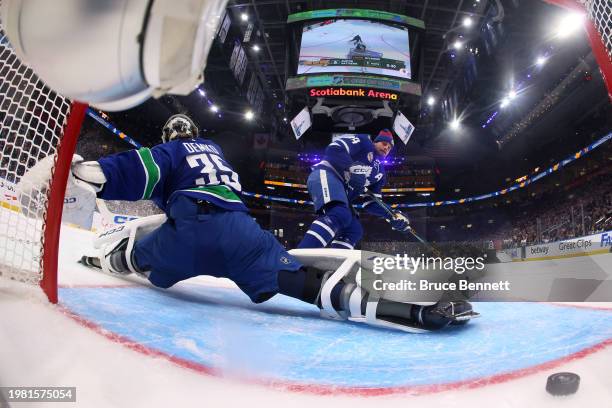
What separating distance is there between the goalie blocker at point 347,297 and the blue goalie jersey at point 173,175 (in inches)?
11.9

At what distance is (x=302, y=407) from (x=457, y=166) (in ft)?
47.0

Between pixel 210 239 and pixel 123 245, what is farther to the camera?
pixel 123 245

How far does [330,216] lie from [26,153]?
5.40ft

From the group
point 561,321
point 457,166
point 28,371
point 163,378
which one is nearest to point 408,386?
point 163,378

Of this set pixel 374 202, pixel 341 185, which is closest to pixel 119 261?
pixel 341 185

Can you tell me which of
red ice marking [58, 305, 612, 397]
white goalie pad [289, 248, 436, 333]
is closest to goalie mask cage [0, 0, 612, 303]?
red ice marking [58, 305, 612, 397]

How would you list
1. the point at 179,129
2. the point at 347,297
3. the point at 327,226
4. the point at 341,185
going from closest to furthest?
1. the point at 347,297
2. the point at 179,129
3. the point at 327,226
4. the point at 341,185

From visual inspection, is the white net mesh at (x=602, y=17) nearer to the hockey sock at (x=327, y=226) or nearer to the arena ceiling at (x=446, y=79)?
the hockey sock at (x=327, y=226)

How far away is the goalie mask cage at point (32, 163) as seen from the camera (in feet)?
2.64

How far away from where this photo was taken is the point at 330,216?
2285 mm

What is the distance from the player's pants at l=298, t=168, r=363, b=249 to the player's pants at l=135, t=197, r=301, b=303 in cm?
89

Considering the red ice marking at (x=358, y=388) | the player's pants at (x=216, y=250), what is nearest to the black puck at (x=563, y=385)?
the red ice marking at (x=358, y=388)

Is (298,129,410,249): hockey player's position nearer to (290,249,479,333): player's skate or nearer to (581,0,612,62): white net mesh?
(290,249,479,333): player's skate

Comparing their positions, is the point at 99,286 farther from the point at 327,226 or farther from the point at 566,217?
the point at 566,217
